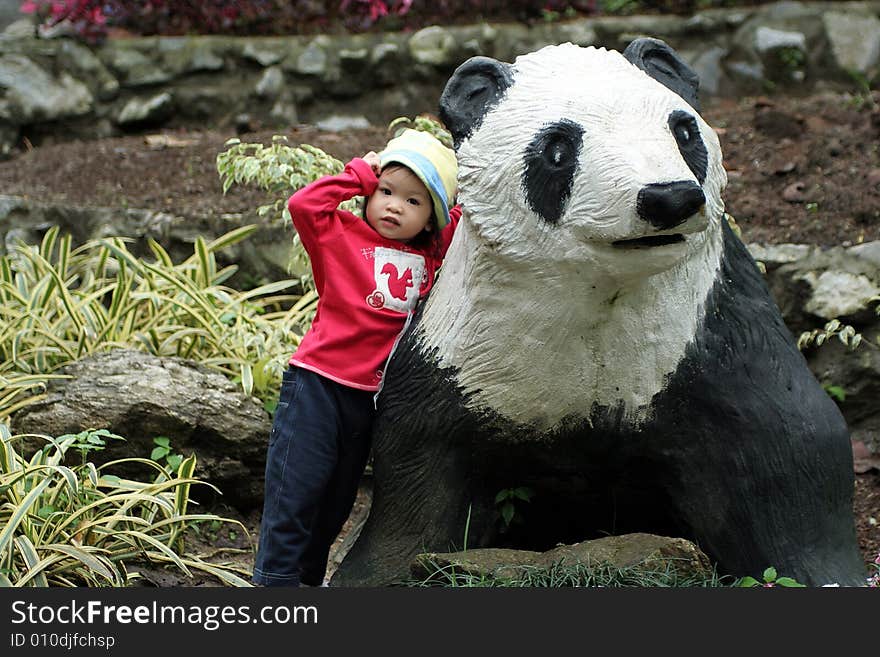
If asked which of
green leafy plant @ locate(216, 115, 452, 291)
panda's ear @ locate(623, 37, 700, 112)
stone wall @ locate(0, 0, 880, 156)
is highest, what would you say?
stone wall @ locate(0, 0, 880, 156)

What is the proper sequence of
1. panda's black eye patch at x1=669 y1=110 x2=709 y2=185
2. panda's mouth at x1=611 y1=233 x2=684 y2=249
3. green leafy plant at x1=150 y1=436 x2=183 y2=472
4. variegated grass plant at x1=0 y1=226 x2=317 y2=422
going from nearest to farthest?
panda's mouth at x1=611 y1=233 x2=684 y2=249
panda's black eye patch at x1=669 y1=110 x2=709 y2=185
green leafy plant at x1=150 y1=436 x2=183 y2=472
variegated grass plant at x1=0 y1=226 x2=317 y2=422

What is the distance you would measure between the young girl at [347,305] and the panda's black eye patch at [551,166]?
0.45 metres

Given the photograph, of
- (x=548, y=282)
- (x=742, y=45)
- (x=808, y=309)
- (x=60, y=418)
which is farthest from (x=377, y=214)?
(x=742, y=45)

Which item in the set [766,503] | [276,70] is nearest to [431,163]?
[766,503]

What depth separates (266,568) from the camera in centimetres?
324

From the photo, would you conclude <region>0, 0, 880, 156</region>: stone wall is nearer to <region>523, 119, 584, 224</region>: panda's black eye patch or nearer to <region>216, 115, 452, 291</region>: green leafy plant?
<region>216, 115, 452, 291</region>: green leafy plant

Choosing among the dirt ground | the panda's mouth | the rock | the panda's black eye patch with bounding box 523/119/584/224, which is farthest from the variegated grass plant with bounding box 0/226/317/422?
the panda's mouth

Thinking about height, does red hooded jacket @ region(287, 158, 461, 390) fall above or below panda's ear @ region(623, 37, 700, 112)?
below

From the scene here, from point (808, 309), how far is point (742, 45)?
2538mm

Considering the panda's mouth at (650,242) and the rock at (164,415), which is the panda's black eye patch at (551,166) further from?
the rock at (164,415)

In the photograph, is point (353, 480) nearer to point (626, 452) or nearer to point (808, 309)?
point (626, 452)

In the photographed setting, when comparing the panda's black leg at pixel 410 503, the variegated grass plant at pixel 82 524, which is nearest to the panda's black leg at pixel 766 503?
the panda's black leg at pixel 410 503

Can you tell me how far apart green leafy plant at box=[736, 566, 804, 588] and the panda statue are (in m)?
0.04

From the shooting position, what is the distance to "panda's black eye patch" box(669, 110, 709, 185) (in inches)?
108
